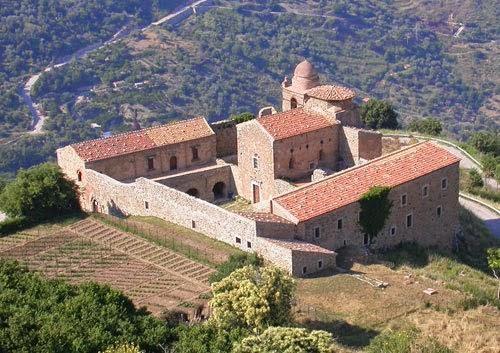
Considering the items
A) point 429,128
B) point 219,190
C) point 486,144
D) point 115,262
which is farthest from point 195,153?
point 486,144

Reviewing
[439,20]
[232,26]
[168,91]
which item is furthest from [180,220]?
[439,20]

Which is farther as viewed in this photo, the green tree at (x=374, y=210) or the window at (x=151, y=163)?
the window at (x=151, y=163)

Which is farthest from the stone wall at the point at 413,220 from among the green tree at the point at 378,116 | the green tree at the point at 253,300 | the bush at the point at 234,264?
the green tree at the point at 378,116

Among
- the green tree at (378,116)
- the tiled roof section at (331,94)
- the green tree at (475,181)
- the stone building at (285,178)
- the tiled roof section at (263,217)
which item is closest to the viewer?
the tiled roof section at (263,217)

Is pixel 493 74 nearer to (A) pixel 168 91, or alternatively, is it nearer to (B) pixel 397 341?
(A) pixel 168 91

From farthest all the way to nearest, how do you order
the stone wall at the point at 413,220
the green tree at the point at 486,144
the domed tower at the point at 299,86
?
the green tree at the point at 486,144 < the domed tower at the point at 299,86 < the stone wall at the point at 413,220

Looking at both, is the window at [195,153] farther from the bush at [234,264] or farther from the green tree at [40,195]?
the bush at [234,264]

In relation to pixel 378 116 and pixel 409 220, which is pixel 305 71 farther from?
pixel 378 116
